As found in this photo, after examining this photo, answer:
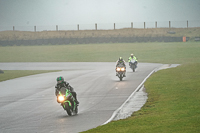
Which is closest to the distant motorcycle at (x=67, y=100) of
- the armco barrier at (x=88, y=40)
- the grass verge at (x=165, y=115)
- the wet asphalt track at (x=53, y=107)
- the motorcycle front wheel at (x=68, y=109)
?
the motorcycle front wheel at (x=68, y=109)

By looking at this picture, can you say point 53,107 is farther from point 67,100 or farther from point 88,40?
point 88,40

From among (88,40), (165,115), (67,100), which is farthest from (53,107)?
(88,40)

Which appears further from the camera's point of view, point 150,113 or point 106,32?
point 106,32

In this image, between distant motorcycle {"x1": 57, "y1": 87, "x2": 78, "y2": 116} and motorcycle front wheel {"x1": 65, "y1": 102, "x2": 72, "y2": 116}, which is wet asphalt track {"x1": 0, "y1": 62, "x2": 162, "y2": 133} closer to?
motorcycle front wheel {"x1": 65, "y1": 102, "x2": 72, "y2": 116}

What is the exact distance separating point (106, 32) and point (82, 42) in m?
16.1

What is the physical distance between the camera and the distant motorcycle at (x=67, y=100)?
51.3 ft

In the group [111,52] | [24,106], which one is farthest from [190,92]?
[111,52]

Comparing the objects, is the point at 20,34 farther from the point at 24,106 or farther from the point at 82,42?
the point at 24,106

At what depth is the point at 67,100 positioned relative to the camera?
15812 millimetres

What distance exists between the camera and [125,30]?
99.0 m

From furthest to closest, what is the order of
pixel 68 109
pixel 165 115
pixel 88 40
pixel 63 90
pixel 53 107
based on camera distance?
1. pixel 88 40
2. pixel 53 107
3. pixel 68 109
4. pixel 63 90
5. pixel 165 115

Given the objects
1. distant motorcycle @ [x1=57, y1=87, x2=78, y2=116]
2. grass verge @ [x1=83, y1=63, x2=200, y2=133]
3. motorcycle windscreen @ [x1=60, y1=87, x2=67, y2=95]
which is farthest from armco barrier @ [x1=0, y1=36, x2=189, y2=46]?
motorcycle windscreen @ [x1=60, y1=87, x2=67, y2=95]

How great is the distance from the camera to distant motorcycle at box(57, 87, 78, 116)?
15641 millimetres

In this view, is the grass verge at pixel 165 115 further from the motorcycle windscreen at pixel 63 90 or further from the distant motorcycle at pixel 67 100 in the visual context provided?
the motorcycle windscreen at pixel 63 90
